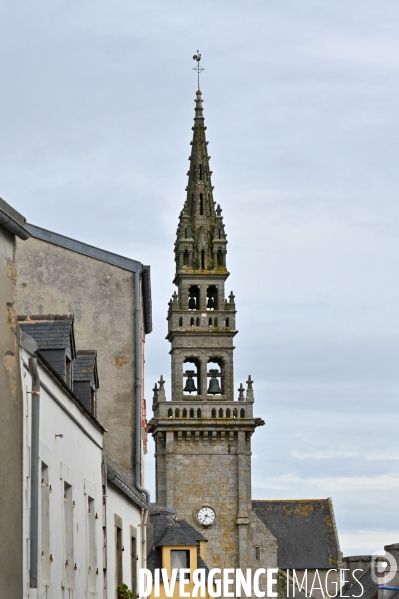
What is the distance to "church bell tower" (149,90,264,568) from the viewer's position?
215 ft

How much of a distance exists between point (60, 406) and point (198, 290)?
57.0 metres

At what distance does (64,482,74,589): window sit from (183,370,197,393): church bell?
54.0m

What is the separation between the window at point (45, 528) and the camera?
516 inches

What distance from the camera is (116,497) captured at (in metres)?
21.0

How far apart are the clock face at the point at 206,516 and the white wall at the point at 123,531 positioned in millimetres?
39150

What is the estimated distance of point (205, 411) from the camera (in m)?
67.2

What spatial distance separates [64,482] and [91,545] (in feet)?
9.87

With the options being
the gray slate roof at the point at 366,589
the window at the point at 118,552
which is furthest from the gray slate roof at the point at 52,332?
the gray slate roof at the point at 366,589

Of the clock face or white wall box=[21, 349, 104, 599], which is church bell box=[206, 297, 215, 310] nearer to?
the clock face

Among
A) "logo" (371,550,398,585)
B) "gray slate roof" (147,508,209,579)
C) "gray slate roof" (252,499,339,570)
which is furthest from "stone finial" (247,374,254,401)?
"logo" (371,550,398,585)

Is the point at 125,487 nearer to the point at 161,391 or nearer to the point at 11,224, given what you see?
the point at 11,224

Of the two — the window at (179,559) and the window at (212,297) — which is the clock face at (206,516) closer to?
the window at (212,297)

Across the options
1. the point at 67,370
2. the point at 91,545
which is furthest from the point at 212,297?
the point at 67,370

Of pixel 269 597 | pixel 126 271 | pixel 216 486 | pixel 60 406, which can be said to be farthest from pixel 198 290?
pixel 60 406
